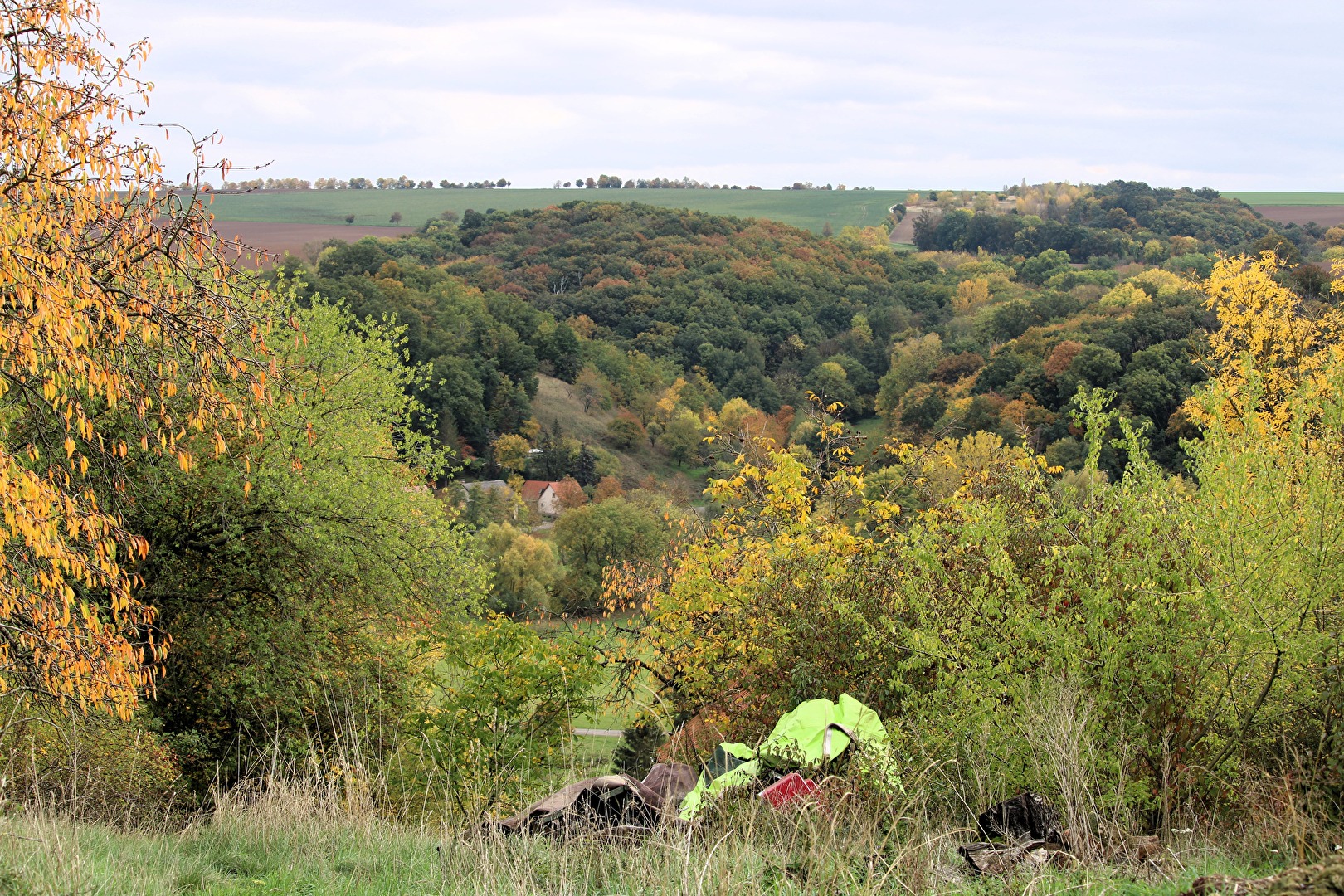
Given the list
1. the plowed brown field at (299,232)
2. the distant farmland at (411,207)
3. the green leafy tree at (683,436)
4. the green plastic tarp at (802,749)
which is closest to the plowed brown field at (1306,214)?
the distant farmland at (411,207)

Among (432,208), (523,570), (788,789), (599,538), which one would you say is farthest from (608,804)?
(432,208)

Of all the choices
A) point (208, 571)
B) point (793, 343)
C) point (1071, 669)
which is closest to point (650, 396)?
point (793, 343)

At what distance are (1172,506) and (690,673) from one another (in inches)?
Answer: 201

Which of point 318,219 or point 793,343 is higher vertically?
point 318,219

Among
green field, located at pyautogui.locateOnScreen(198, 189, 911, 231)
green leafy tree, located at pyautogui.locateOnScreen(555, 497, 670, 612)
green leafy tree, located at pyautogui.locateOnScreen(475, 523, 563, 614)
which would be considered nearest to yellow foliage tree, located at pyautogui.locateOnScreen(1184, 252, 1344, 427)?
green leafy tree, located at pyautogui.locateOnScreen(555, 497, 670, 612)

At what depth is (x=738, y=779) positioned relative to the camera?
580 centimetres

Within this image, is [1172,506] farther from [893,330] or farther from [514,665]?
[893,330]

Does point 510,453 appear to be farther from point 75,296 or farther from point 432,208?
point 432,208

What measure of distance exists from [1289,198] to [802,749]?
18324 centimetres

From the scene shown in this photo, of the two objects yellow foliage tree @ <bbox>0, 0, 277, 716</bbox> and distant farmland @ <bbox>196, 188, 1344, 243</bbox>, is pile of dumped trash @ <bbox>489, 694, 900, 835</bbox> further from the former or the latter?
distant farmland @ <bbox>196, 188, 1344, 243</bbox>

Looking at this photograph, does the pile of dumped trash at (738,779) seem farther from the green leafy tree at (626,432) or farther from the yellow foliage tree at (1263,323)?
the green leafy tree at (626,432)

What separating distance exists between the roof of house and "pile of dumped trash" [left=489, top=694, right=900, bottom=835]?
69410mm

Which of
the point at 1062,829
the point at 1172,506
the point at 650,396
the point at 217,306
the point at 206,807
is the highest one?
the point at 217,306

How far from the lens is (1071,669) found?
6.30 metres
